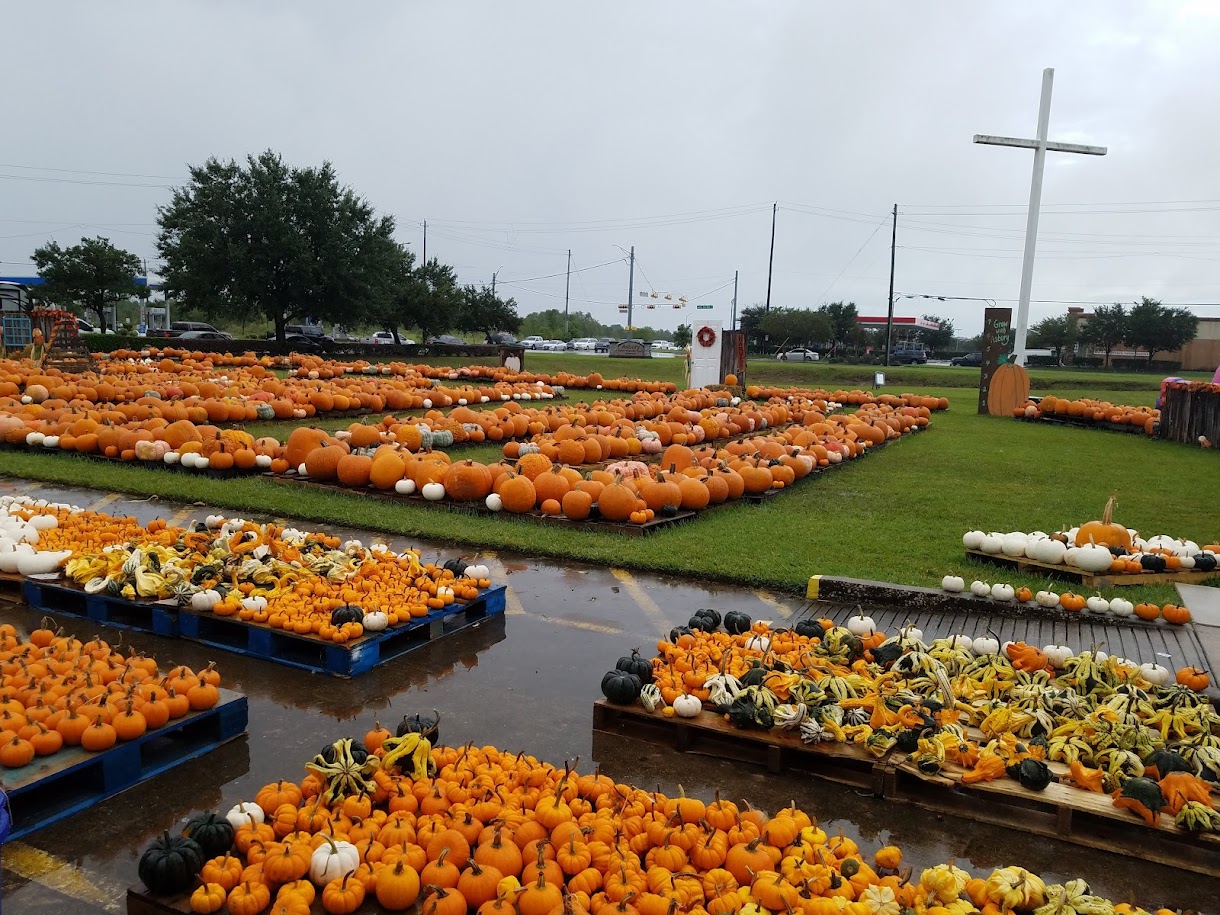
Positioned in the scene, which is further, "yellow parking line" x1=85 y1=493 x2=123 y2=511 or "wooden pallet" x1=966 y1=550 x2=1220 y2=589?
"yellow parking line" x1=85 y1=493 x2=123 y2=511

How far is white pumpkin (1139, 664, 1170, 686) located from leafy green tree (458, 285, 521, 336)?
175ft

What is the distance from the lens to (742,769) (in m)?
4.77

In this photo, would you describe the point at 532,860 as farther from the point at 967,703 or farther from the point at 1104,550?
the point at 1104,550

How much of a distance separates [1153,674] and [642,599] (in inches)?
146

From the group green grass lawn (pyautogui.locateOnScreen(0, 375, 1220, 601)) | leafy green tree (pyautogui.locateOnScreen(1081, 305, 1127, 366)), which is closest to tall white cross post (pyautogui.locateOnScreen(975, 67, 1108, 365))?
green grass lawn (pyautogui.locateOnScreen(0, 375, 1220, 601))

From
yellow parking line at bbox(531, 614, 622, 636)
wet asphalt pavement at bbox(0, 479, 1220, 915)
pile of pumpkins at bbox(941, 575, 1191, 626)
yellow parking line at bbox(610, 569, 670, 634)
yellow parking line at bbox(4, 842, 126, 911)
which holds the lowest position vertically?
yellow parking line at bbox(4, 842, 126, 911)

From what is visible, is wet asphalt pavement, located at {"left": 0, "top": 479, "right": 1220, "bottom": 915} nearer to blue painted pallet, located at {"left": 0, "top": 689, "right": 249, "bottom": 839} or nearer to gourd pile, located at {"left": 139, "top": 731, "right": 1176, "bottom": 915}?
blue painted pallet, located at {"left": 0, "top": 689, "right": 249, "bottom": 839}

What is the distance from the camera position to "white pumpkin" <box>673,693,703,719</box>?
195 inches

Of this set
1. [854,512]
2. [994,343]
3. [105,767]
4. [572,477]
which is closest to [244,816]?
[105,767]

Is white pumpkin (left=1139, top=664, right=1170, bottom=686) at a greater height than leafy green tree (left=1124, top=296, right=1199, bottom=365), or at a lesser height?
lesser

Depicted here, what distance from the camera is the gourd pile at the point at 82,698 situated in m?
4.24

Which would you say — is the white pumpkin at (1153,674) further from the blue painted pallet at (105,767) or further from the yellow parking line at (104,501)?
the yellow parking line at (104,501)

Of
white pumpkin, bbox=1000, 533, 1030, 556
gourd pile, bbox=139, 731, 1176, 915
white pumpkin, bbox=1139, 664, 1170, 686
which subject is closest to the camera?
gourd pile, bbox=139, 731, 1176, 915

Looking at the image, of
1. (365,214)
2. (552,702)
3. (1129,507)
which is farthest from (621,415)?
(365,214)
